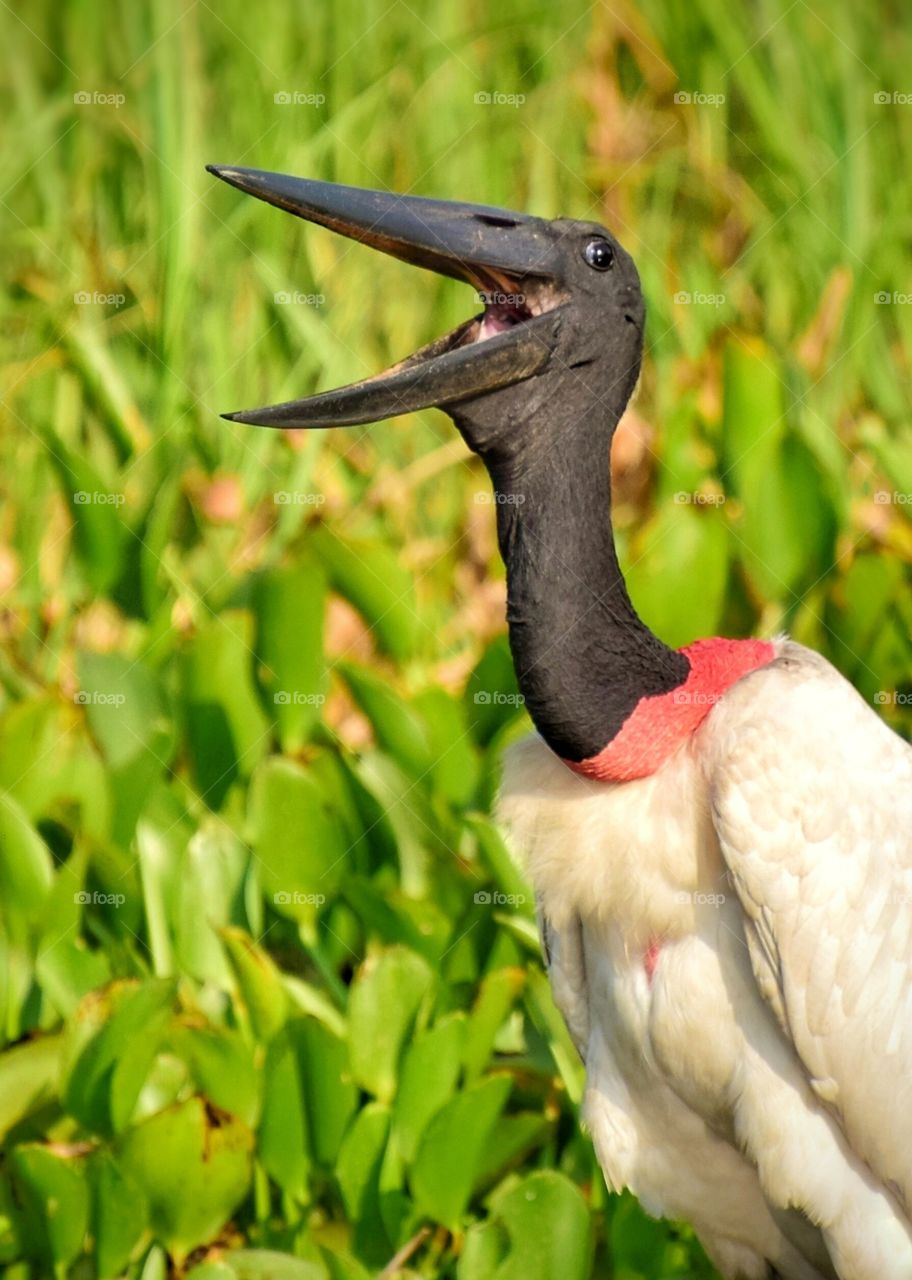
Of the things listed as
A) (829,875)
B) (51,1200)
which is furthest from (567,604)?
(51,1200)

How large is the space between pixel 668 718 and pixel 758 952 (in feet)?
1.23

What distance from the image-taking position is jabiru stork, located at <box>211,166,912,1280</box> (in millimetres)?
2512

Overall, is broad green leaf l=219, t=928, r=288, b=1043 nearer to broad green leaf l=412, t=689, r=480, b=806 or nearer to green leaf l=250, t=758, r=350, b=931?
green leaf l=250, t=758, r=350, b=931

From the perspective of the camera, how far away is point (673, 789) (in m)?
2.66

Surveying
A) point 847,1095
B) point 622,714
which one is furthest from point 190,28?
point 847,1095

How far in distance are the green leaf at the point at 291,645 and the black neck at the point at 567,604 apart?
1118mm

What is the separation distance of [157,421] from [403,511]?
0.74 metres

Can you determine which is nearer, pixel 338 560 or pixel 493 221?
pixel 493 221

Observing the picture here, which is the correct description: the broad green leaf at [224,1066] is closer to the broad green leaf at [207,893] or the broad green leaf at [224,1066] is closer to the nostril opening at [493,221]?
the broad green leaf at [207,893]

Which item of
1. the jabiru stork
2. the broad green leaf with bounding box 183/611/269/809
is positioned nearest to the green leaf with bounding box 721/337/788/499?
the broad green leaf with bounding box 183/611/269/809

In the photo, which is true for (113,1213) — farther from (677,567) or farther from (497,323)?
(677,567)

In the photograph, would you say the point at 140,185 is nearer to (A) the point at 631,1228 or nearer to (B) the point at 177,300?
(B) the point at 177,300

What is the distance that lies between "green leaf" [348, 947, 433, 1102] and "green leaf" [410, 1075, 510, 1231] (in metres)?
0.19

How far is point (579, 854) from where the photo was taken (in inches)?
108
